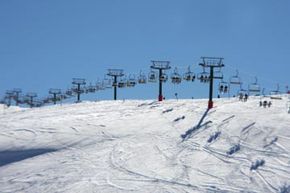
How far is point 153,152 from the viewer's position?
28281 mm

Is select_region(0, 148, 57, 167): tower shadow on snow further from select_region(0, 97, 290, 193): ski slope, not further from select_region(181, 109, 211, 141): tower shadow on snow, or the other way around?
select_region(181, 109, 211, 141): tower shadow on snow

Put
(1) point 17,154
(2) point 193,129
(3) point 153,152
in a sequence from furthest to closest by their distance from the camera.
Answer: (2) point 193,129, (1) point 17,154, (3) point 153,152

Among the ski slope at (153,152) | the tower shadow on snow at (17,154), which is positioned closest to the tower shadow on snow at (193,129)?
the ski slope at (153,152)

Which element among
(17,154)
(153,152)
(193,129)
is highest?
(193,129)

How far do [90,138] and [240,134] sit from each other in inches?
332

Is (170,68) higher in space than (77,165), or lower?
higher

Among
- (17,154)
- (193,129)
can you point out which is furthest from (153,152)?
(17,154)

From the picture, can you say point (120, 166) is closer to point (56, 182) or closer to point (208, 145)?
point (56, 182)

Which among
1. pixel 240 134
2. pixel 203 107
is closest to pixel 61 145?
pixel 240 134

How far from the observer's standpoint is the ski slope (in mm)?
23281

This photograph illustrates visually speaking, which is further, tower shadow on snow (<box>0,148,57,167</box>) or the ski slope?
tower shadow on snow (<box>0,148,57,167</box>)

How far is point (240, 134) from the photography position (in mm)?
30094

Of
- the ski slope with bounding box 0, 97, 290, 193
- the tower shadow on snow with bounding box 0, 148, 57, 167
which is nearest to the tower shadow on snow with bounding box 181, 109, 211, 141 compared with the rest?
the ski slope with bounding box 0, 97, 290, 193

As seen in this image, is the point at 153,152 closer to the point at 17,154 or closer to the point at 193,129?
the point at 193,129
